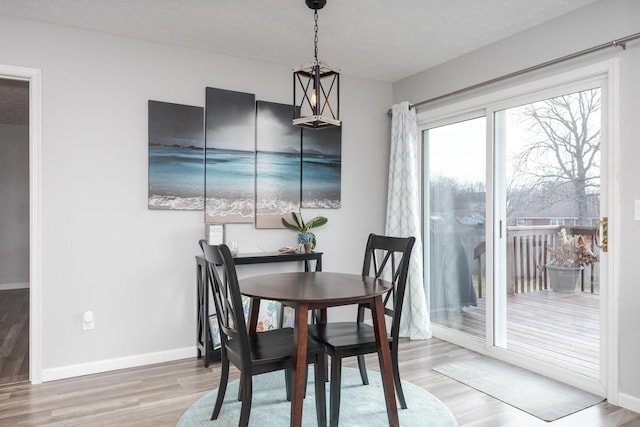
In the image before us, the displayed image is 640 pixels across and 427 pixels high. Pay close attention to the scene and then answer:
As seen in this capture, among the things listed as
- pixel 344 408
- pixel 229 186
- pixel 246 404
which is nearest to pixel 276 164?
pixel 229 186

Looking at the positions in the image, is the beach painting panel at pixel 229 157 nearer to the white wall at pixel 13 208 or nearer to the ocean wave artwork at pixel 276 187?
the ocean wave artwork at pixel 276 187

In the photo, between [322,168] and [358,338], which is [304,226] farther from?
[358,338]

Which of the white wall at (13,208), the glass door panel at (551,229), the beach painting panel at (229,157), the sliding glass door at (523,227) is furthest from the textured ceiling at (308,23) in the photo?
the white wall at (13,208)

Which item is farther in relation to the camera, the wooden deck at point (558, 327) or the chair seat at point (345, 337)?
the wooden deck at point (558, 327)

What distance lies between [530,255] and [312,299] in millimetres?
2101

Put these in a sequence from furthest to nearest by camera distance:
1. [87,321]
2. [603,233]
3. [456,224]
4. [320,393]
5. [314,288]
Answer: [456,224] → [87,321] → [603,233] → [314,288] → [320,393]

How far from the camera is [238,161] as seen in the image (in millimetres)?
3619

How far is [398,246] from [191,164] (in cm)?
181

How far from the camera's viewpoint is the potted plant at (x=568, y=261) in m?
2.91

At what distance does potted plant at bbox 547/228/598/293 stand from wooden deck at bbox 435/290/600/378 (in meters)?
0.08

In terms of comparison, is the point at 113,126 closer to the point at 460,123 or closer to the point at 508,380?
the point at 460,123

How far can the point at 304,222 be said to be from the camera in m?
3.94

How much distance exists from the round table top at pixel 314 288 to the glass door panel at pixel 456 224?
1.54 m

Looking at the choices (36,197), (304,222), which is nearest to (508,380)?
(304,222)
